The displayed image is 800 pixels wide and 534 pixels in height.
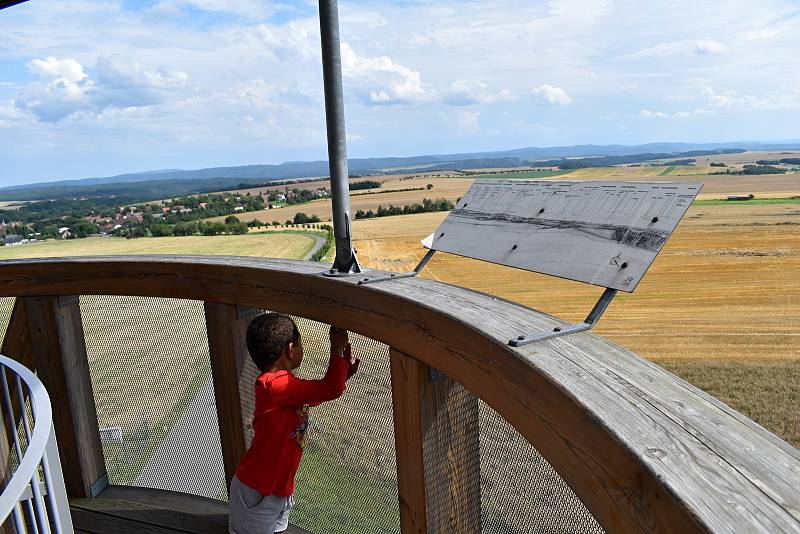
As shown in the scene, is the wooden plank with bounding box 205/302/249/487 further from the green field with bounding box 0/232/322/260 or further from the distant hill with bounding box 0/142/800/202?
the distant hill with bounding box 0/142/800/202

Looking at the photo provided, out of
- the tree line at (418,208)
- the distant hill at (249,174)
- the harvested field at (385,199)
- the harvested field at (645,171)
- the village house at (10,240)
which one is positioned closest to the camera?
the village house at (10,240)

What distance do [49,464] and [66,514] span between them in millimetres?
207

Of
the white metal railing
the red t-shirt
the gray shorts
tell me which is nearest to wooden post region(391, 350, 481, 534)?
the red t-shirt

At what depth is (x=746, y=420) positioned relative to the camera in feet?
3.13

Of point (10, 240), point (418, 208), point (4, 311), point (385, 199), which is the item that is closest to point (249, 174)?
point (385, 199)

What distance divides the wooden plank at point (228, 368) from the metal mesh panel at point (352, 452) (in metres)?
0.28

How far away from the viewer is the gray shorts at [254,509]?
1937mm

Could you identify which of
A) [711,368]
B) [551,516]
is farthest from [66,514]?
[711,368]

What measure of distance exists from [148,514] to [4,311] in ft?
3.75

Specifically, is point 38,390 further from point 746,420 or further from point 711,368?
point 711,368

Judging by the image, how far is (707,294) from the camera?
63.2 ft

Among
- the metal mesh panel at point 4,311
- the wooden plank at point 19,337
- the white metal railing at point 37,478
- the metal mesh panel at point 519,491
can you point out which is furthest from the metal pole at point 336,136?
the metal mesh panel at point 4,311

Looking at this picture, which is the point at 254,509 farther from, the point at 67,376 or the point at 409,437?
the point at 67,376

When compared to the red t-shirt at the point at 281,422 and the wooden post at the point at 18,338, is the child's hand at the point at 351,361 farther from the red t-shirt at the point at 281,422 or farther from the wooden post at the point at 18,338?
the wooden post at the point at 18,338
